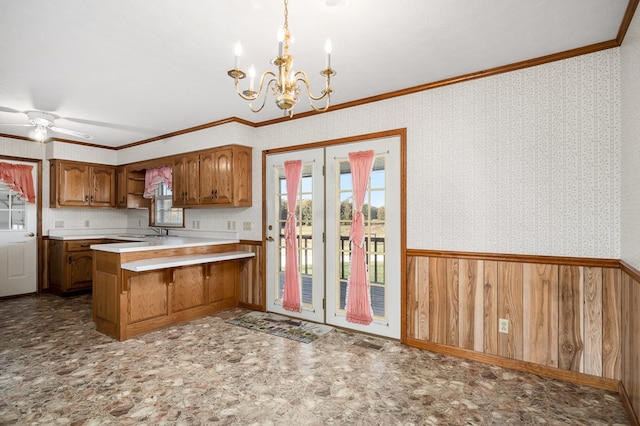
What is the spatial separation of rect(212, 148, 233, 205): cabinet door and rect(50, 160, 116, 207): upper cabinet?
2.74m

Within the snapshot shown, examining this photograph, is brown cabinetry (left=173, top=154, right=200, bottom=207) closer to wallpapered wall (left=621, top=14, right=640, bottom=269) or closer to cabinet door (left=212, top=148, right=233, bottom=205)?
cabinet door (left=212, top=148, right=233, bottom=205)

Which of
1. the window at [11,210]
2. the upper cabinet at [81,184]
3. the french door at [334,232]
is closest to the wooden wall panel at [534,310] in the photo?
the french door at [334,232]

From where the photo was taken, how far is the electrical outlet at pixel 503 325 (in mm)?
2785

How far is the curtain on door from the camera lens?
3494 mm

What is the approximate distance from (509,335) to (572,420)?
75 centimetres

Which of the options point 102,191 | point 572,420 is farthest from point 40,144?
point 572,420

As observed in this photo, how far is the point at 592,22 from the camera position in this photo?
2176mm

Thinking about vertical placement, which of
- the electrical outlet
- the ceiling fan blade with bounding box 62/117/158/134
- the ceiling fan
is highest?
the ceiling fan blade with bounding box 62/117/158/134

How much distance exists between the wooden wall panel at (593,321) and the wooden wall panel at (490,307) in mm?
595

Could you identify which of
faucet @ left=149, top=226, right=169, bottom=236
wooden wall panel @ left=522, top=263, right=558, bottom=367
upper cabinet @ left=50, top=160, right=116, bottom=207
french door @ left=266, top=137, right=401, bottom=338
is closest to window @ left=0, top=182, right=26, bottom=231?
upper cabinet @ left=50, top=160, right=116, bottom=207

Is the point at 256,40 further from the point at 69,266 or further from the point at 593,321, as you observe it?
the point at 69,266

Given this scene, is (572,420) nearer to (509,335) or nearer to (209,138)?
(509,335)

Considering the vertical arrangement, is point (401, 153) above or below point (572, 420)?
above

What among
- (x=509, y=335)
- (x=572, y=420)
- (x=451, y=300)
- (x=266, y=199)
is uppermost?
(x=266, y=199)
